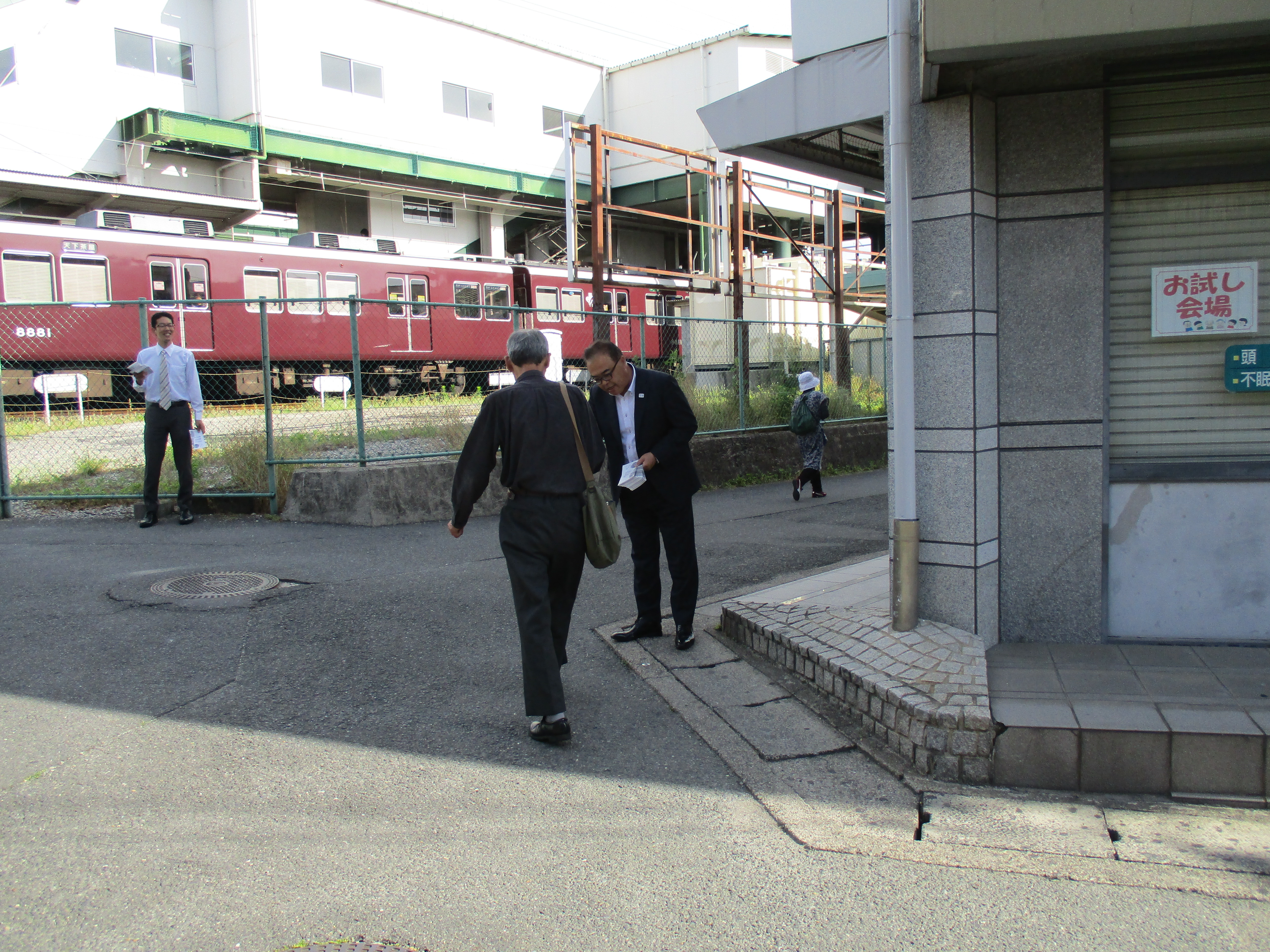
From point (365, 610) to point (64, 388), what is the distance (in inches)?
465

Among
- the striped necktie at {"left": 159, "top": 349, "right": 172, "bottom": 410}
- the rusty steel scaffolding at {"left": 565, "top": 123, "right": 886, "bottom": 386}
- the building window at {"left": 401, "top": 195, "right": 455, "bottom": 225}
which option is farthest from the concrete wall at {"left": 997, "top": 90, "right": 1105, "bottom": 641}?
the building window at {"left": 401, "top": 195, "right": 455, "bottom": 225}

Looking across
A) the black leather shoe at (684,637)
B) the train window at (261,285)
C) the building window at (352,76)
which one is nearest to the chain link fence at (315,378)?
the train window at (261,285)

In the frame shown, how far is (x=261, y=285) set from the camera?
67.4 feet

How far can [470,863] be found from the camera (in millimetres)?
3168

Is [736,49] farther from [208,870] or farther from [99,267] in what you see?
[208,870]

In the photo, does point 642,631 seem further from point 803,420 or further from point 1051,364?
point 803,420

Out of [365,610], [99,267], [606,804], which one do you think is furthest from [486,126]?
[606,804]

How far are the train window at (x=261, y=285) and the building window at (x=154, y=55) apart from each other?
931 cm

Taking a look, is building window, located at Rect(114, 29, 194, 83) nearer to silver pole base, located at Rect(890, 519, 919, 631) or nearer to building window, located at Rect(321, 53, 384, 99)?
building window, located at Rect(321, 53, 384, 99)

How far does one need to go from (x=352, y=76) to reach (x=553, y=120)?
24.9 feet

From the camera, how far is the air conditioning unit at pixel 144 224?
60.0ft

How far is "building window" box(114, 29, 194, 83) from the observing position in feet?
82.1

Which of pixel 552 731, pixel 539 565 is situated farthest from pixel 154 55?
pixel 552 731

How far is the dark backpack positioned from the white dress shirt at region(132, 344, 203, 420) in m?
6.16
